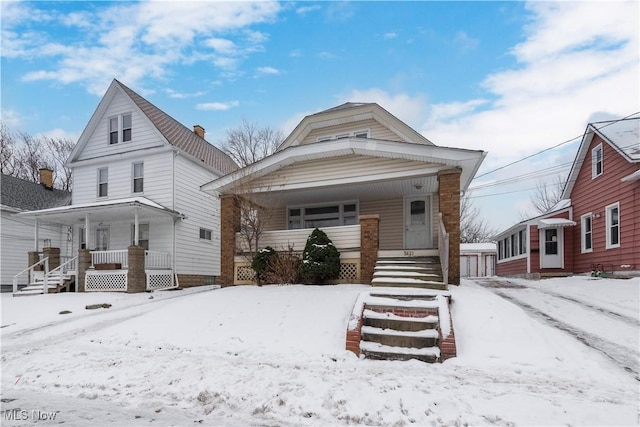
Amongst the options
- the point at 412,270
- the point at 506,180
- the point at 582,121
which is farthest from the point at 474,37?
the point at 506,180

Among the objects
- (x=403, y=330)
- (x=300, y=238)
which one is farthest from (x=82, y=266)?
(x=403, y=330)

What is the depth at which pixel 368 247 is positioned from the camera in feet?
33.1

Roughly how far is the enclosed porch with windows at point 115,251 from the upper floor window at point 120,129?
12.2 feet

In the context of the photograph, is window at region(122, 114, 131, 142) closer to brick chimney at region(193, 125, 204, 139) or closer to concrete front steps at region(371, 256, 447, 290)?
brick chimney at region(193, 125, 204, 139)

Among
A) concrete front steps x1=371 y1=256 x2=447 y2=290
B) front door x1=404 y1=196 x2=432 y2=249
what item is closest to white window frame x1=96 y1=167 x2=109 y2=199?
concrete front steps x1=371 y1=256 x2=447 y2=290

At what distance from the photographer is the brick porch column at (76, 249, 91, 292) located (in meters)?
14.1

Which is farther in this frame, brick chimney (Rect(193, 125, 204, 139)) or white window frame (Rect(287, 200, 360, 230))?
brick chimney (Rect(193, 125, 204, 139))

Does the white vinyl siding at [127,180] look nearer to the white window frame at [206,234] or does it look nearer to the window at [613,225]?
the white window frame at [206,234]

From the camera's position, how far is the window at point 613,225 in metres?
12.3

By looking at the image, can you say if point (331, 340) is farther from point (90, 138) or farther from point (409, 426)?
point (90, 138)

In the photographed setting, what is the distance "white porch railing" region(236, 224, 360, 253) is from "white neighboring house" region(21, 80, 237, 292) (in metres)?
5.38

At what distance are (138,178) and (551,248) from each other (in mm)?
19400

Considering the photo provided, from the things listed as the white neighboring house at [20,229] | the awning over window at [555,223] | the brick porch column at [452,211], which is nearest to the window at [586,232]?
the awning over window at [555,223]

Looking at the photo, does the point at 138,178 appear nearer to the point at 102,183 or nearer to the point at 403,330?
the point at 102,183
